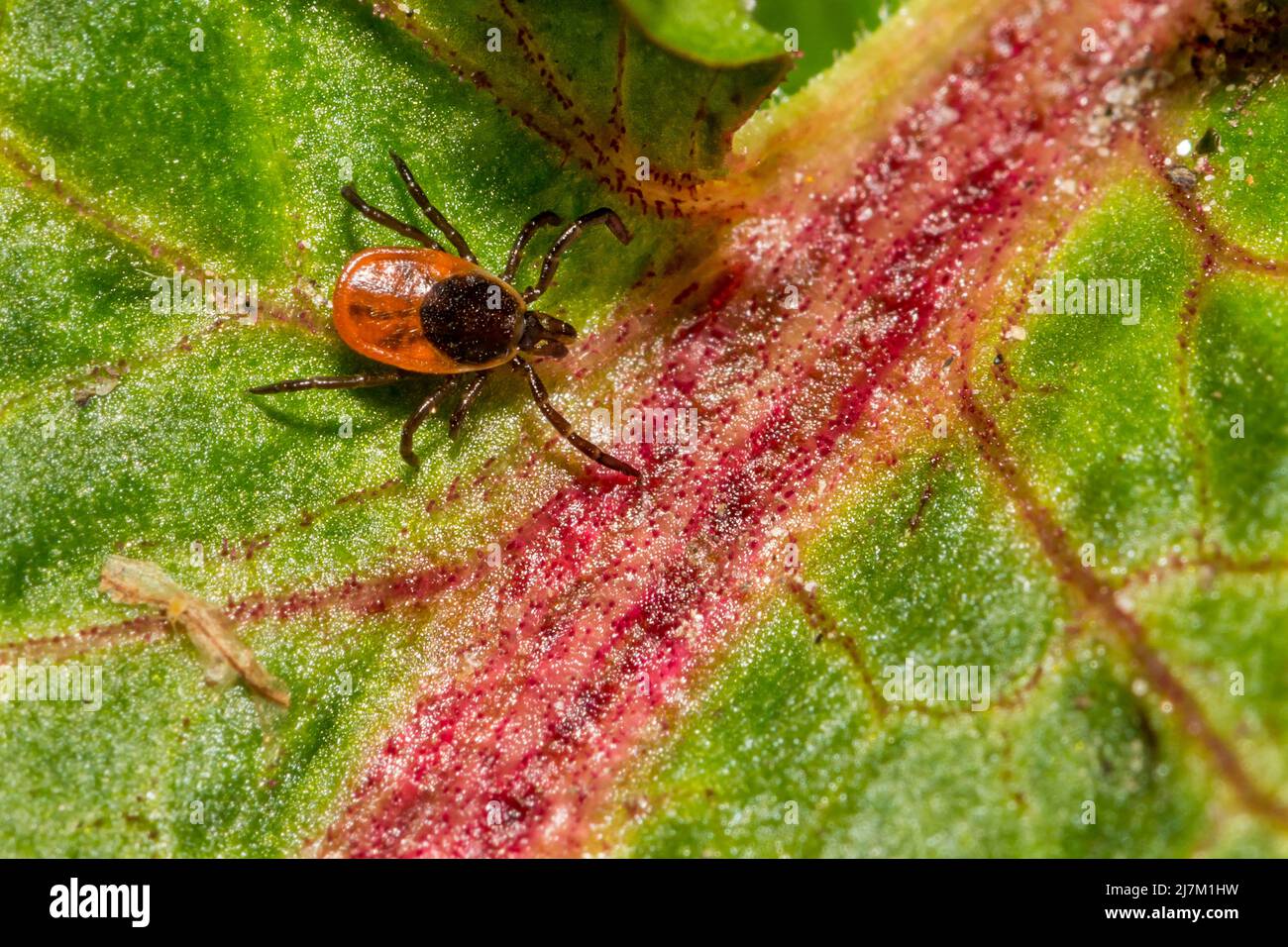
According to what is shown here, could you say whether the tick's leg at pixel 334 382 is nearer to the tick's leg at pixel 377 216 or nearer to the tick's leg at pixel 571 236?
the tick's leg at pixel 377 216

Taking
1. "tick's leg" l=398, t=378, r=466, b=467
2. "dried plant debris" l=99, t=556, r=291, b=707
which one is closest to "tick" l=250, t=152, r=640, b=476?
"tick's leg" l=398, t=378, r=466, b=467

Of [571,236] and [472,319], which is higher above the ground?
[571,236]

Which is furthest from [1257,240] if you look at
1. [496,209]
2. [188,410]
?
[188,410]

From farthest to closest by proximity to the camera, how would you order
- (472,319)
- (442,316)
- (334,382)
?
(442,316) < (472,319) < (334,382)

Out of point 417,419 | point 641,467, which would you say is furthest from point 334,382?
point 641,467

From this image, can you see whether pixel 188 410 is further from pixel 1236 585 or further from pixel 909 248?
pixel 1236 585

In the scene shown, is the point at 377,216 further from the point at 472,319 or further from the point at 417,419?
the point at 417,419

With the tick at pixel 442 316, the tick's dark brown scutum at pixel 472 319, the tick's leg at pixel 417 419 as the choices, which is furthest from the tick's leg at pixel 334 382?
the tick's dark brown scutum at pixel 472 319
